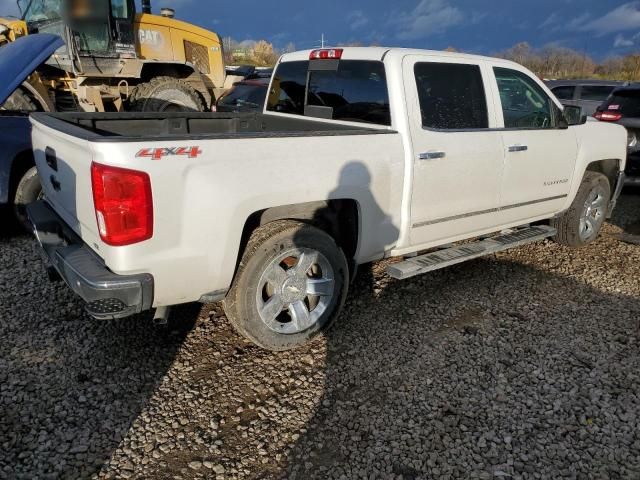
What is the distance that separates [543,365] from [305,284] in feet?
5.57

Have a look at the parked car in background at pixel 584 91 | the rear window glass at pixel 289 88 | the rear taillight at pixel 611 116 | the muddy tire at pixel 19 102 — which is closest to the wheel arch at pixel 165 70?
the muddy tire at pixel 19 102

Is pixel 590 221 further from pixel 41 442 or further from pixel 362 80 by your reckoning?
pixel 41 442

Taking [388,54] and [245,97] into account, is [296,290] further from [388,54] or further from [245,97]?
[245,97]

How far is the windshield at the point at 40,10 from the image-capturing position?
9156mm

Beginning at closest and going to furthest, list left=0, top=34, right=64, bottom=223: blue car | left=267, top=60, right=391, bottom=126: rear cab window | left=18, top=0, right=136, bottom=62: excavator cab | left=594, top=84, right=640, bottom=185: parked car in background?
left=267, top=60, right=391, bottom=126: rear cab window, left=0, top=34, right=64, bottom=223: blue car, left=594, top=84, right=640, bottom=185: parked car in background, left=18, top=0, right=136, bottom=62: excavator cab

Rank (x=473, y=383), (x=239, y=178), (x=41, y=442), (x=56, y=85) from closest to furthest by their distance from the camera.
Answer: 1. (x=41, y=442)
2. (x=239, y=178)
3. (x=473, y=383)
4. (x=56, y=85)

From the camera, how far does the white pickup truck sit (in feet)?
8.53

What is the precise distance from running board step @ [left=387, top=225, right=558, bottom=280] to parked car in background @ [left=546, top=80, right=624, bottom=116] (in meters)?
8.70

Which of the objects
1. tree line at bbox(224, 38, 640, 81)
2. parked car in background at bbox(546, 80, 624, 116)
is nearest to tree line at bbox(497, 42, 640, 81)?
tree line at bbox(224, 38, 640, 81)

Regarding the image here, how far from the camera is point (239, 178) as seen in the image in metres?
2.76

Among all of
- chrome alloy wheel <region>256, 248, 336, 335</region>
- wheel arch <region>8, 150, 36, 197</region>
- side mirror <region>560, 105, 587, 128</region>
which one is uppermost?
side mirror <region>560, 105, 587, 128</region>

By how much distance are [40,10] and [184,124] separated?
734 cm

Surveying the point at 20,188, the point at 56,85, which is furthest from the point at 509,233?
the point at 56,85

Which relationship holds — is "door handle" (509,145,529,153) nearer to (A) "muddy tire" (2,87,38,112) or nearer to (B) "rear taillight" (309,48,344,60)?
(B) "rear taillight" (309,48,344,60)
